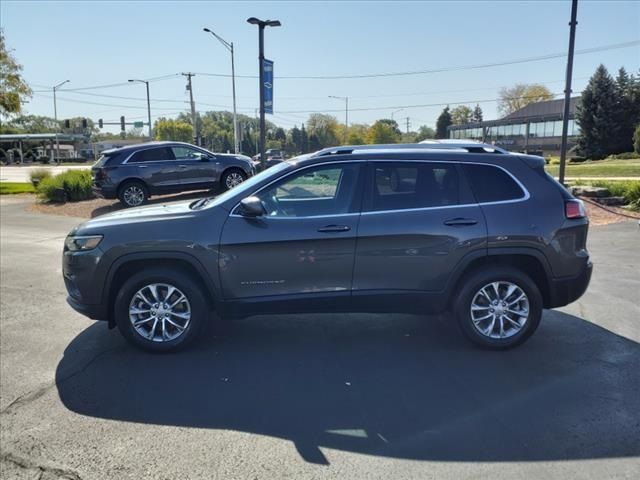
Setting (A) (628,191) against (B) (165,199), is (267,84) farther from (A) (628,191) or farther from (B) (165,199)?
(A) (628,191)

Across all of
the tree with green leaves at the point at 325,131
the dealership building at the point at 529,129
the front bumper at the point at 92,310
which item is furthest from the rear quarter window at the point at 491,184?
the tree with green leaves at the point at 325,131

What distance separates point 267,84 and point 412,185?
14.1 metres

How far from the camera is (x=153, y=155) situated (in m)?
14.4

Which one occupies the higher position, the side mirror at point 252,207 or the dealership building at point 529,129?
the dealership building at point 529,129

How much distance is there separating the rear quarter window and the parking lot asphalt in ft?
A: 4.61

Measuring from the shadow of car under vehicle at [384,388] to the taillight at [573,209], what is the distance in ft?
4.01

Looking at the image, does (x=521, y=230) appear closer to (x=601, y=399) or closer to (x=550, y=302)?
(x=550, y=302)

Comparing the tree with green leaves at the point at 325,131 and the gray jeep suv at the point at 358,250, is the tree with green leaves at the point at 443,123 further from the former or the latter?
the gray jeep suv at the point at 358,250

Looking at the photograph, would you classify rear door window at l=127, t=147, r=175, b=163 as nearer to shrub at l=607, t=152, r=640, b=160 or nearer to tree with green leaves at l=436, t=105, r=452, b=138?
shrub at l=607, t=152, r=640, b=160

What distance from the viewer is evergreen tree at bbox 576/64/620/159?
43.9 meters

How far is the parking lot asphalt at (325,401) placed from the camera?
3.00m

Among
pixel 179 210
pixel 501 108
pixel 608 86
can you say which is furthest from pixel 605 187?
pixel 501 108

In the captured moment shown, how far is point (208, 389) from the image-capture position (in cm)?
393

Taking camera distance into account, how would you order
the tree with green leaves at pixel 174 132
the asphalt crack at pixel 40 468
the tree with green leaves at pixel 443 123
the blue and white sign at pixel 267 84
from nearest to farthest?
1. the asphalt crack at pixel 40 468
2. the blue and white sign at pixel 267 84
3. the tree with green leaves at pixel 443 123
4. the tree with green leaves at pixel 174 132
